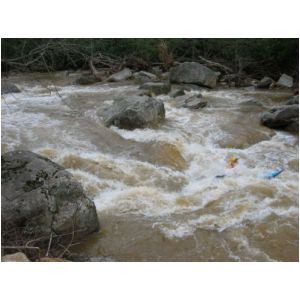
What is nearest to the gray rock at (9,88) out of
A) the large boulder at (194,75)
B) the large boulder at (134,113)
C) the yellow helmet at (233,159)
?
the large boulder at (134,113)

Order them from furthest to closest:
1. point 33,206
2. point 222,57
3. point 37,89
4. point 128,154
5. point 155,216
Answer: point 222,57
point 37,89
point 128,154
point 155,216
point 33,206

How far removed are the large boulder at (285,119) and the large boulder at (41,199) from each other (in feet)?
15.7

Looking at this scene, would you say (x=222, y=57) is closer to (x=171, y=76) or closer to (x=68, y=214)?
(x=171, y=76)

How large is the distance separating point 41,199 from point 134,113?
363 centimetres

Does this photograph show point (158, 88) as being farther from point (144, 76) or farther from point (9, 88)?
point (9, 88)

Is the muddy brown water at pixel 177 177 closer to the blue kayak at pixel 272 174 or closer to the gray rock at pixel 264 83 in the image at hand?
the blue kayak at pixel 272 174

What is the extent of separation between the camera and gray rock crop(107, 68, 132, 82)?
41.2 ft

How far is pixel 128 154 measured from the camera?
5984 mm

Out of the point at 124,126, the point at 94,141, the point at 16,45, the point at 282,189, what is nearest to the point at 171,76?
the point at 124,126

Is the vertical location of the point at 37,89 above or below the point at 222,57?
below

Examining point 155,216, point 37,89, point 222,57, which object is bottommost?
point 155,216

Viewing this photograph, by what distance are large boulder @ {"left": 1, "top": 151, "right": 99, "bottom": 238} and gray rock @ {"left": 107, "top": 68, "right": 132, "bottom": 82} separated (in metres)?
8.74

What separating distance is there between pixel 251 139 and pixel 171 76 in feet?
18.9

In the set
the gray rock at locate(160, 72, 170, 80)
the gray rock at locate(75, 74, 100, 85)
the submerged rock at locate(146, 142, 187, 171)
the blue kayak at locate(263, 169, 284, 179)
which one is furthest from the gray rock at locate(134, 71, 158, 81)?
the blue kayak at locate(263, 169, 284, 179)
